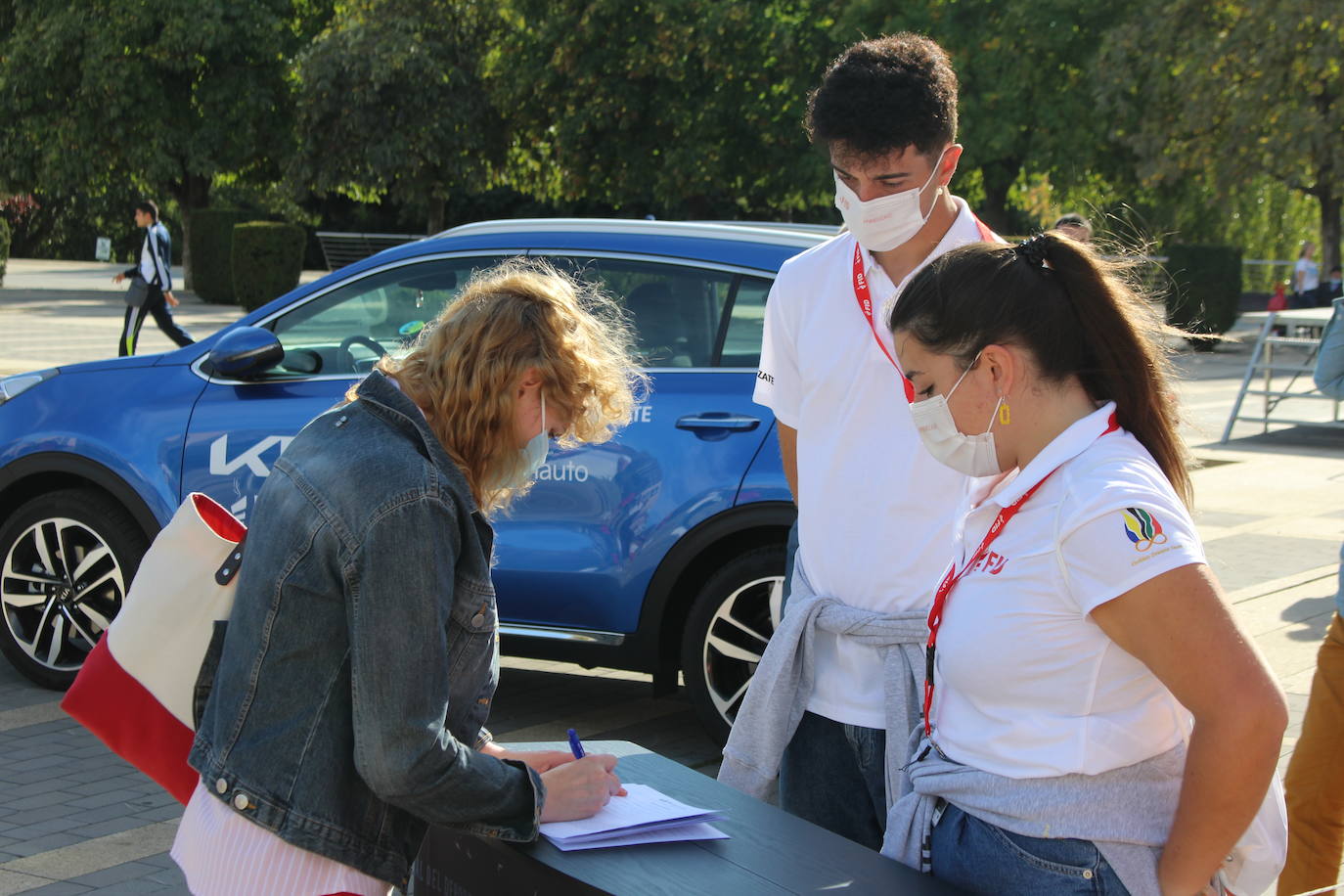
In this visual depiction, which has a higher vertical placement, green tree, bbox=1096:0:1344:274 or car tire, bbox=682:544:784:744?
green tree, bbox=1096:0:1344:274

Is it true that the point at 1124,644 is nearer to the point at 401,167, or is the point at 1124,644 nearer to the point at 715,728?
the point at 715,728

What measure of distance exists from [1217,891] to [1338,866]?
68.1 inches

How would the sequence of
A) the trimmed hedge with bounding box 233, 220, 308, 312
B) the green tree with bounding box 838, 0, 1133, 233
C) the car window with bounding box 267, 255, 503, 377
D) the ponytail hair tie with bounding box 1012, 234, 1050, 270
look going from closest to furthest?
1. the ponytail hair tie with bounding box 1012, 234, 1050, 270
2. the car window with bounding box 267, 255, 503, 377
3. the green tree with bounding box 838, 0, 1133, 233
4. the trimmed hedge with bounding box 233, 220, 308, 312

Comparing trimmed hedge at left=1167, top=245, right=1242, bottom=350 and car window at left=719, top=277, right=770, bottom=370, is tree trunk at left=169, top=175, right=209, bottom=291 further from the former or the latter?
car window at left=719, top=277, right=770, bottom=370

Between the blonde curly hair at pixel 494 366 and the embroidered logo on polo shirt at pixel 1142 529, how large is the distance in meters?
0.87

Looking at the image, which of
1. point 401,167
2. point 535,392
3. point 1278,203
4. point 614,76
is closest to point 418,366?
point 535,392

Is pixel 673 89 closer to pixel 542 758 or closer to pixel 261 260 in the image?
pixel 261 260

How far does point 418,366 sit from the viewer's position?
2.23 metres

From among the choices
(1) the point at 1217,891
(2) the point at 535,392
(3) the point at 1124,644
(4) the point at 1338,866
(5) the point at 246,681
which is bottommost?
(4) the point at 1338,866

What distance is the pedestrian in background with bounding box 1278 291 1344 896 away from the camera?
3477 millimetres

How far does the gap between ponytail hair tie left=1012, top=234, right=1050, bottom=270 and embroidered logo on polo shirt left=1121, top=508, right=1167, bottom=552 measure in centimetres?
42

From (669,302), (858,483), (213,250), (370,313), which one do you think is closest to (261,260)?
(213,250)

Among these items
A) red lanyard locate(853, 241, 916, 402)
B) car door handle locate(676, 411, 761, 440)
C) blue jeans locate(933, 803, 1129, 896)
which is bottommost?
blue jeans locate(933, 803, 1129, 896)

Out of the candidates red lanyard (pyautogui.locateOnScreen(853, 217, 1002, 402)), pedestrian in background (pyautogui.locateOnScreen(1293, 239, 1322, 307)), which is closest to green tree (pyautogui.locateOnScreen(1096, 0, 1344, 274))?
pedestrian in background (pyautogui.locateOnScreen(1293, 239, 1322, 307))
